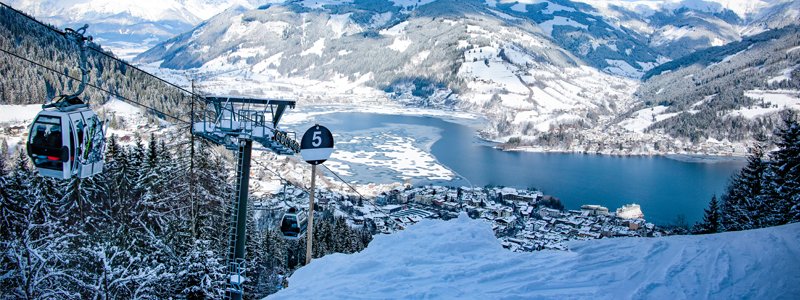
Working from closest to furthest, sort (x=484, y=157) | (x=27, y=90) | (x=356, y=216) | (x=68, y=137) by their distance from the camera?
(x=68, y=137) < (x=356, y=216) < (x=27, y=90) < (x=484, y=157)

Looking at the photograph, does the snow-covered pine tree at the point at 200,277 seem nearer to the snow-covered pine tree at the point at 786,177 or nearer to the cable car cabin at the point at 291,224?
the cable car cabin at the point at 291,224

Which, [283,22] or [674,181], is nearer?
[674,181]

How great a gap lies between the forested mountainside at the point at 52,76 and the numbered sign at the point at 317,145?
2471 centimetres

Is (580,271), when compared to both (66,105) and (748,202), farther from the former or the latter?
(748,202)

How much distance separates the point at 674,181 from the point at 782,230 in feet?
128

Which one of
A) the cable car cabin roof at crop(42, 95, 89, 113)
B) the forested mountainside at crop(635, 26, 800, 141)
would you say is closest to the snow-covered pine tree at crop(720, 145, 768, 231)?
the cable car cabin roof at crop(42, 95, 89, 113)

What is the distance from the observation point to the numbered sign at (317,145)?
7289 millimetres

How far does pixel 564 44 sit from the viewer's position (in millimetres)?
158000

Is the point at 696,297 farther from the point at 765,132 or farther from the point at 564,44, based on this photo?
the point at 564,44

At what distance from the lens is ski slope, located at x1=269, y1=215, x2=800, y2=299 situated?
4949 millimetres

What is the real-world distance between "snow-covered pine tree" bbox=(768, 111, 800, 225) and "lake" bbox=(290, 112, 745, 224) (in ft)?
57.5

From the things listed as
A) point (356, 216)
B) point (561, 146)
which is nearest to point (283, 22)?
point (561, 146)

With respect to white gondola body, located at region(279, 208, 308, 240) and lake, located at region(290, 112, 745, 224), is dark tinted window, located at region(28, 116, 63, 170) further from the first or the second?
lake, located at region(290, 112, 745, 224)

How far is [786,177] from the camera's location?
12320 mm
